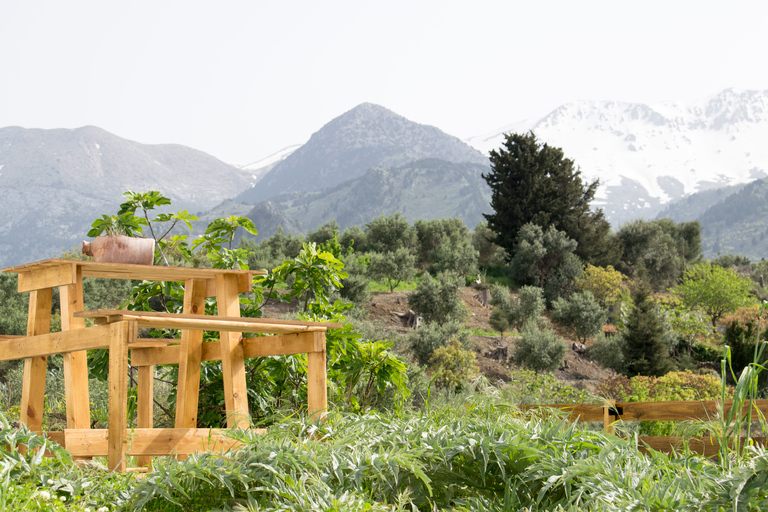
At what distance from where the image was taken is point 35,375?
8.59ft

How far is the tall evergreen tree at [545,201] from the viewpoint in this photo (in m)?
25.1

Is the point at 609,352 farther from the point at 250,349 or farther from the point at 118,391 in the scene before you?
the point at 118,391

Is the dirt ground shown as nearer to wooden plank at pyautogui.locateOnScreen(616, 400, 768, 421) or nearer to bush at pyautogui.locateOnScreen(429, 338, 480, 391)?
bush at pyautogui.locateOnScreen(429, 338, 480, 391)

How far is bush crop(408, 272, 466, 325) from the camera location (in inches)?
645

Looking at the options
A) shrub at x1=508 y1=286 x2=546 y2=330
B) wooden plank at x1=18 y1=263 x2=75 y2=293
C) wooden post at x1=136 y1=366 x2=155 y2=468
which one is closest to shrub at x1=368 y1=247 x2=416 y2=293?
shrub at x1=508 y1=286 x2=546 y2=330

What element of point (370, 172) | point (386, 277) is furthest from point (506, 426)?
point (370, 172)

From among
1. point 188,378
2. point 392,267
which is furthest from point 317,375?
point 392,267

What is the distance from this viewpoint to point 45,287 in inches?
104

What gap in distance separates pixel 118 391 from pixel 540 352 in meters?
12.9

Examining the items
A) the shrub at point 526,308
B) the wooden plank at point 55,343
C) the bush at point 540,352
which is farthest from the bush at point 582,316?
the wooden plank at point 55,343

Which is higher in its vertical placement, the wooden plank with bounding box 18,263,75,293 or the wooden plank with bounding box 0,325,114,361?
the wooden plank with bounding box 18,263,75,293

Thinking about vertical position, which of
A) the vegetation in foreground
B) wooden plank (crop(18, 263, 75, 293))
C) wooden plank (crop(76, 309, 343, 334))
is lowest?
the vegetation in foreground

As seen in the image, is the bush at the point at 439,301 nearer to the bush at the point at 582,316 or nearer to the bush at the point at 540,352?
the bush at the point at 540,352

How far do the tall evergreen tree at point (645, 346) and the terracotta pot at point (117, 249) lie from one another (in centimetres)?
1192
